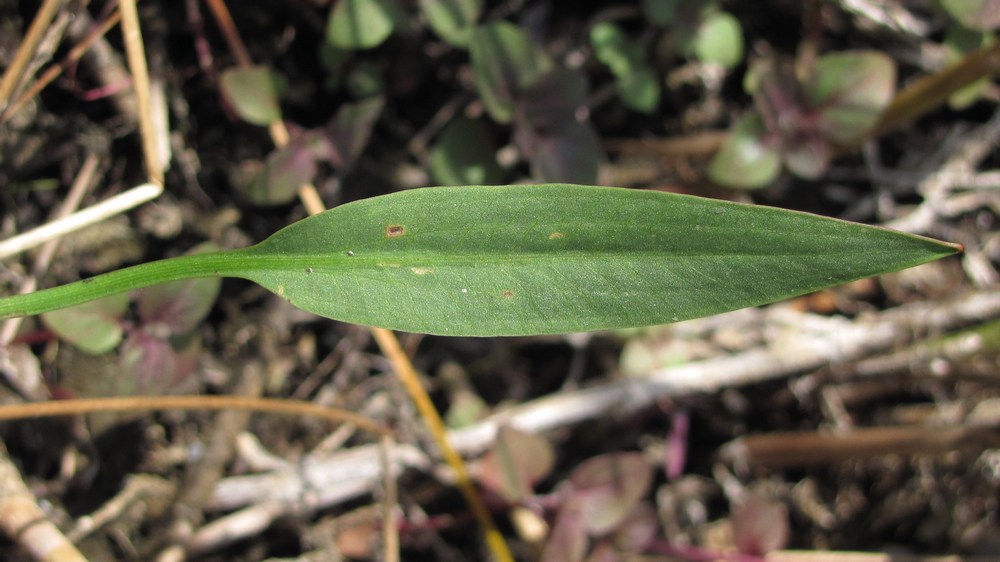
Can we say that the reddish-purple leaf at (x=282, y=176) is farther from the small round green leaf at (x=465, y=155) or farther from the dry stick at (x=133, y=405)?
the dry stick at (x=133, y=405)

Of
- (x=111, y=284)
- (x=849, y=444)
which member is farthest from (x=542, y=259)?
(x=849, y=444)

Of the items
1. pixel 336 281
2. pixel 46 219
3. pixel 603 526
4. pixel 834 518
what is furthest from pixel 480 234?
pixel 834 518

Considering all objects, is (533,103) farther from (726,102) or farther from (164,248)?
(164,248)

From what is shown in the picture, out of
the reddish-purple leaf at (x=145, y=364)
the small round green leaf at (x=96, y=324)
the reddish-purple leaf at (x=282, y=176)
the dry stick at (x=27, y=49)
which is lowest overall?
the reddish-purple leaf at (x=145, y=364)

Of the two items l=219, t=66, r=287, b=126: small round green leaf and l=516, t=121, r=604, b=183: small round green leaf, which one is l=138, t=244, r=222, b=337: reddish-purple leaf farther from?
l=516, t=121, r=604, b=183: small round green leaf

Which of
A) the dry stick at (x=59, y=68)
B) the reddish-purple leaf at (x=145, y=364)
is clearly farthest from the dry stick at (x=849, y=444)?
the dry stick at (x=59, y=68)
